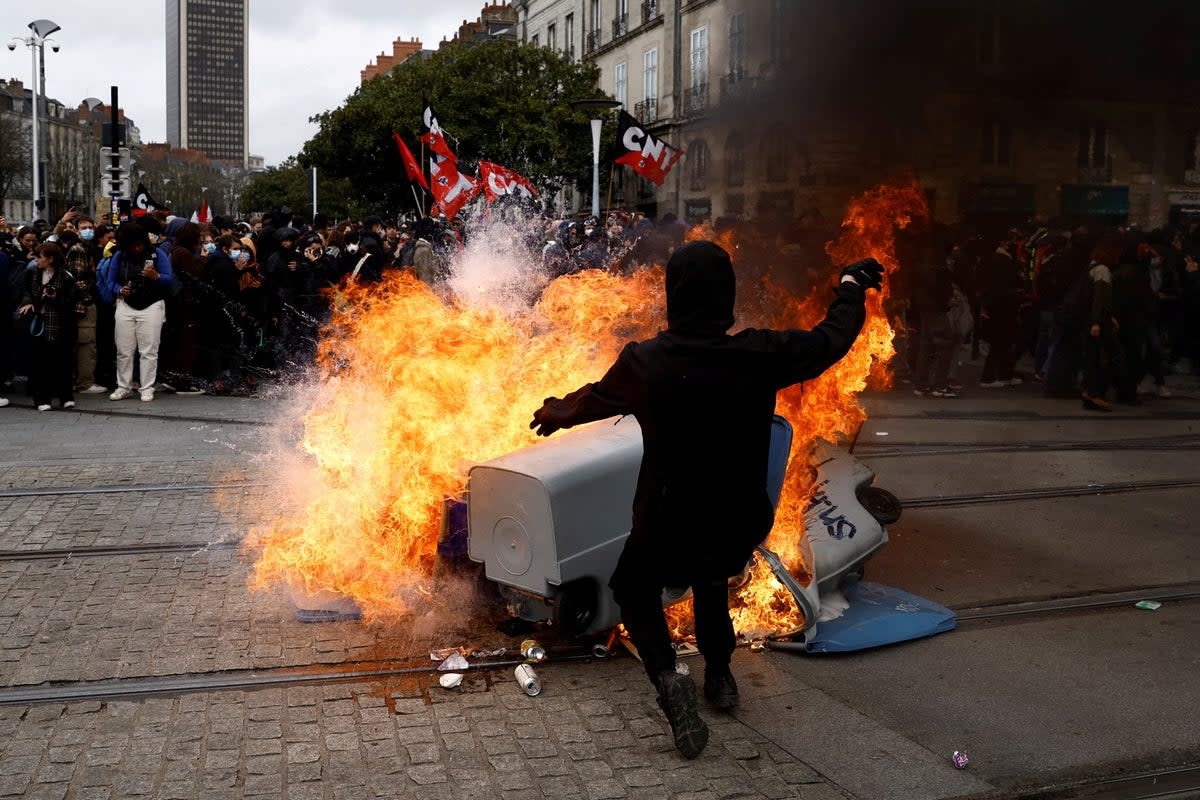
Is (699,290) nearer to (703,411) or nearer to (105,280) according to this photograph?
(703,411)

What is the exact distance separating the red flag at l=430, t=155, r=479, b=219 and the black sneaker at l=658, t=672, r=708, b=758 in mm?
12963

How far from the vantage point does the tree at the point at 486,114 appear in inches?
1373

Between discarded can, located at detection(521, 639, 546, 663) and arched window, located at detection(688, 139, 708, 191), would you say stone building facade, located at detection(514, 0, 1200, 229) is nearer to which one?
arched window, located at detection(688, 139, 708, 191)

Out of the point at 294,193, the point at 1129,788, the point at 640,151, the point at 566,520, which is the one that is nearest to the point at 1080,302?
the point at 640,151

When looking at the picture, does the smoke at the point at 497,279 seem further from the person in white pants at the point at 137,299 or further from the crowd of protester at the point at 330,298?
the person in white pants at the point at 137,299

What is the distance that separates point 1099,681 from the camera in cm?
489

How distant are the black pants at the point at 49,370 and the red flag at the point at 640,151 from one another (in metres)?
6.42

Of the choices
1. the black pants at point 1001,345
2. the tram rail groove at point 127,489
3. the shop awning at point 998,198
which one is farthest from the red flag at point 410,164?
the shop awning at point 998,198

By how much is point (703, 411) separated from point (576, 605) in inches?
47.8

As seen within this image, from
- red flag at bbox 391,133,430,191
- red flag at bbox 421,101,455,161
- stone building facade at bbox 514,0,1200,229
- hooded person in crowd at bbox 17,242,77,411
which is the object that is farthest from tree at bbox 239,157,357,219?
stone building facade at bbox 514,0,1200,229

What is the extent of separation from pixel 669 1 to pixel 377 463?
455 centimetres

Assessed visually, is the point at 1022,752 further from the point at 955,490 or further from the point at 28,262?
the point at 28,262

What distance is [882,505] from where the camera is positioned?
6.71 m

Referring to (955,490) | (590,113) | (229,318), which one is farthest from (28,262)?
(590,113)
